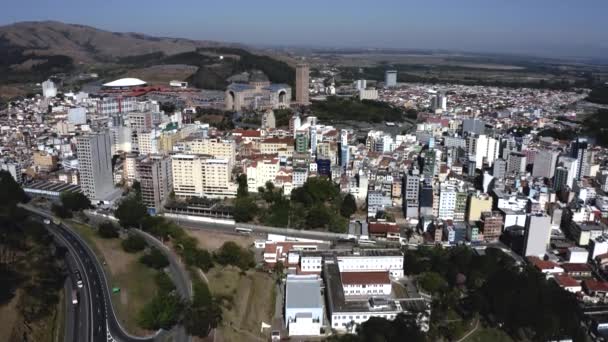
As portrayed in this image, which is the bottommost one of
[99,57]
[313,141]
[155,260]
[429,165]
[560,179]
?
[155,260]

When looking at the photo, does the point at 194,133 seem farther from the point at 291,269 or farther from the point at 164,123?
the point at 291,269

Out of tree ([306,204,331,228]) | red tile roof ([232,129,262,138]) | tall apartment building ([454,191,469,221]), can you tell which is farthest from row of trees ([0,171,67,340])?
tall apartment building ([454,191,469,221])

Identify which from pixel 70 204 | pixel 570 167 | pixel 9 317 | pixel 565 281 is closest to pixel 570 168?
pixel 570 167

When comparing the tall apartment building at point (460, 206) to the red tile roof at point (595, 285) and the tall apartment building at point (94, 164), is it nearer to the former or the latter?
the red tile roof at point (595, 285)

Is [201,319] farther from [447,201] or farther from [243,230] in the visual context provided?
[447,201]

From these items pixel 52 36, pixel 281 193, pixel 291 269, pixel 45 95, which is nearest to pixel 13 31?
pixel 52 36
